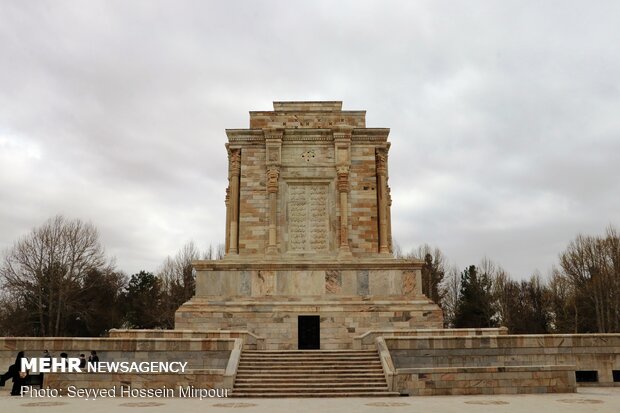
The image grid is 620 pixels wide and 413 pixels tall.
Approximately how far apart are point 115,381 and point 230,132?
18.3 m

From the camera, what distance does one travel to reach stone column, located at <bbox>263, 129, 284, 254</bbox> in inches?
1181

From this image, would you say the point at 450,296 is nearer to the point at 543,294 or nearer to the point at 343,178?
the point at 543,294

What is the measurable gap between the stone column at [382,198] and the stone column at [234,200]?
8000 mm

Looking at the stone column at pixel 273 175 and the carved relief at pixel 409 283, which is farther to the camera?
the stone column at pixel 273 175

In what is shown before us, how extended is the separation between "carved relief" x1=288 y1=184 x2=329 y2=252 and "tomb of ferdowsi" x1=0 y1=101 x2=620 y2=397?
0.06m

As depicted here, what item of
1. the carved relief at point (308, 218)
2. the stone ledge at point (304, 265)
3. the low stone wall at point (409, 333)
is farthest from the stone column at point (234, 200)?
the low stone wall at point (409, 333)

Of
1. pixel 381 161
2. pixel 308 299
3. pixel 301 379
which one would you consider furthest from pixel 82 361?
pixel 381 161

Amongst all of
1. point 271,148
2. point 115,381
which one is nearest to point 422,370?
point 115,381

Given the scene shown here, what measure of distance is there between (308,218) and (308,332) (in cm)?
709

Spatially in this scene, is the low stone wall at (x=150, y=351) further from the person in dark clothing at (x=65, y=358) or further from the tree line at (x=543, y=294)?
the tree line at (x=543, y=294)

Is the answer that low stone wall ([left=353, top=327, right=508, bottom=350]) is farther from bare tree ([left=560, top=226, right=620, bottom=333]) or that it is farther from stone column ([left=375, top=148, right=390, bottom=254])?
bare tree ([left=560, top=226, right=620, bottom=333])

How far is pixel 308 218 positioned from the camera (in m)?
30.8

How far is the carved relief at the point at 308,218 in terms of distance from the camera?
30328mm

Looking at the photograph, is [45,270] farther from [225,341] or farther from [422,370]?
[422,370]
